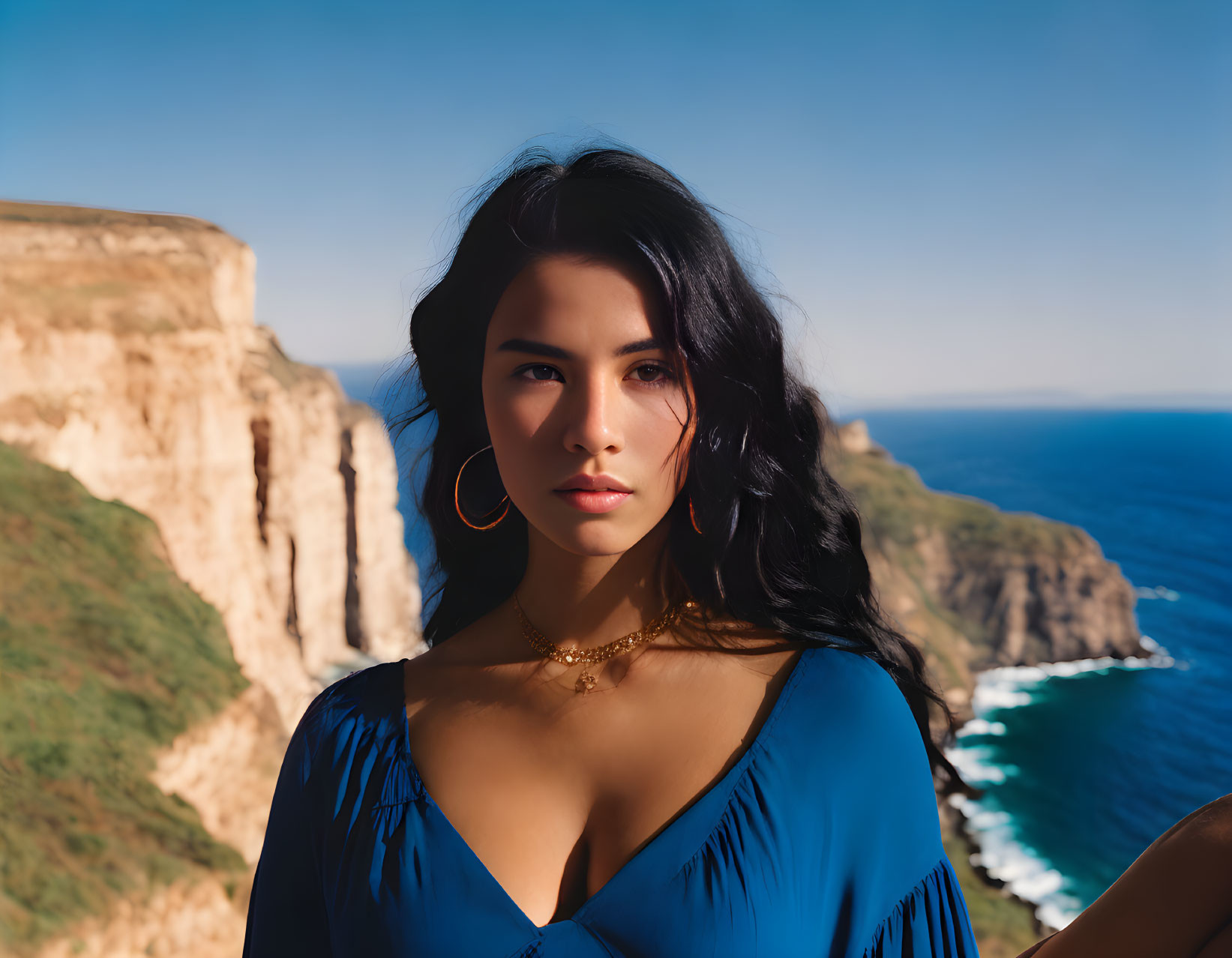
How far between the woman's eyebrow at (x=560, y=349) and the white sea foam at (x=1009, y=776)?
18559 millimetres

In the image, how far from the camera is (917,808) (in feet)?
4.54

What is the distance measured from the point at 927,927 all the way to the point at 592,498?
2.81 ft

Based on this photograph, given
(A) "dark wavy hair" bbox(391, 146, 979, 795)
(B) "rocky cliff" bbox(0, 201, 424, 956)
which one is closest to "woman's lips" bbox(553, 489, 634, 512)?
(A) "dark wavy hair" bbox(391, 146, 979, 795)

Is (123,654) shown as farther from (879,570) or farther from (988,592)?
(988,592)

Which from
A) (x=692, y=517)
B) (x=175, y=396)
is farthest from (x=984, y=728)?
(x=692, y=517)

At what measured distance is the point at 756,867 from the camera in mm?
1296

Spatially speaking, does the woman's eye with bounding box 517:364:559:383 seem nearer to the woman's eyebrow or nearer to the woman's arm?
the woman's eyebrow

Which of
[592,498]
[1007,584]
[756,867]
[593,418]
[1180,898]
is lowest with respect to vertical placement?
[1007,584]

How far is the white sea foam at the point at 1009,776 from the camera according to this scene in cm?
2667

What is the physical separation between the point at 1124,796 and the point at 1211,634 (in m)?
18.2

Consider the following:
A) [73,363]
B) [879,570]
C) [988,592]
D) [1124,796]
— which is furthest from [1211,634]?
[73,363]

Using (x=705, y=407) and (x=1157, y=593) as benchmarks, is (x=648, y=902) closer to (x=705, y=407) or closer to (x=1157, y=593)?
(x=705, y=407)

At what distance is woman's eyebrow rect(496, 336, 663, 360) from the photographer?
1.37m

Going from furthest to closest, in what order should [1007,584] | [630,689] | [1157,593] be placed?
[1157,593], [1007,584], [630,689]
